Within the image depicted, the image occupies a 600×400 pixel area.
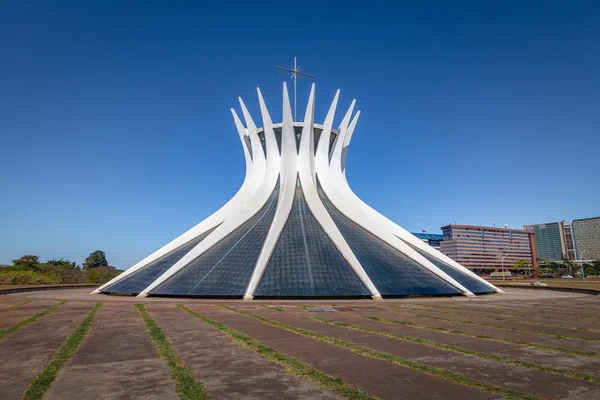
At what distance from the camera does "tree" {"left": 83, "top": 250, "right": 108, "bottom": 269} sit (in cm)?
8069

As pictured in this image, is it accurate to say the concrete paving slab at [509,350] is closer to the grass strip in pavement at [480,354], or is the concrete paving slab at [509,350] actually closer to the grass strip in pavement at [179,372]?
the grass strip in pavement at [480,354]

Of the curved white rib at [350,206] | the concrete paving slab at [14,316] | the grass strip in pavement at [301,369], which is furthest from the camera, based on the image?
the curved white rib at [350,206]

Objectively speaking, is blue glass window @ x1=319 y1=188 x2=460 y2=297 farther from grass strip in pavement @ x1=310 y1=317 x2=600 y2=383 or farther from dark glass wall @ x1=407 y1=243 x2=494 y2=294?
grass strip in pavement @ x1=310 y1=317 x2=600 y2=383

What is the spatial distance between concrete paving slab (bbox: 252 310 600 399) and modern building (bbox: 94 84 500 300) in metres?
12.3

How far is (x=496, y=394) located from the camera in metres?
5.46

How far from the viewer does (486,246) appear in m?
166

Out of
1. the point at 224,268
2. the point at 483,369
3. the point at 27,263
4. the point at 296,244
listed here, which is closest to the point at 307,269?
the point at 296,244

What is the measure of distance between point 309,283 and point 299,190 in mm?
13132

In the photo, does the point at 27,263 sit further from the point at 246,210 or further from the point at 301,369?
the point at 301,369

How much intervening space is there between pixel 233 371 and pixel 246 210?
2510 centimetres

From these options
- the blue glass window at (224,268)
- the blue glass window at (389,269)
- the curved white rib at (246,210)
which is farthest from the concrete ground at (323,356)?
the curved white rib at (246,210)

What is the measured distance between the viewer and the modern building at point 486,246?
160875 mm

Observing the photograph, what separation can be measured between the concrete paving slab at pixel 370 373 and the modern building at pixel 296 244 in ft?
41.8

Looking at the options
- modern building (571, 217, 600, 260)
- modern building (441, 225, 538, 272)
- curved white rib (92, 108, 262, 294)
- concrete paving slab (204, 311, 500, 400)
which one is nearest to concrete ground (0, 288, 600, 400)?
concrete paving slab (204, 311, 500, 400)
